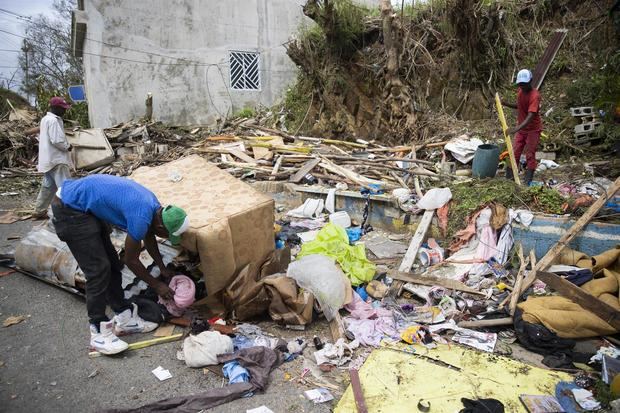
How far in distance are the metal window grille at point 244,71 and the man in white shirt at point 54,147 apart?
9400mm

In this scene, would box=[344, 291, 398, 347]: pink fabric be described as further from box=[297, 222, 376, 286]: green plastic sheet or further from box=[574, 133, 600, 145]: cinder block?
box=[574, 133, 600, 145]: cinder block

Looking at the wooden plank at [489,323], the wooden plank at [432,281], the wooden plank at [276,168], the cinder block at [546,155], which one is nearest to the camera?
the wooden plank at [489,323]

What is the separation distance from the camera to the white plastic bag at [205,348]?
3350mm

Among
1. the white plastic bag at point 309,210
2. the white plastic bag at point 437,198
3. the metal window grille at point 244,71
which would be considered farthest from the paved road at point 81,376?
the metal window grille at point 244,71

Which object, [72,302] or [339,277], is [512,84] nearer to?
[339,277]

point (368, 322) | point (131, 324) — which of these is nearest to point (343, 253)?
point (368, 322)

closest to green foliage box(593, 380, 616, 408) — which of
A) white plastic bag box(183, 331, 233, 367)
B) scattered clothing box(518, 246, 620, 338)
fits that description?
scattered clothing box(518, 246, 620, 338)

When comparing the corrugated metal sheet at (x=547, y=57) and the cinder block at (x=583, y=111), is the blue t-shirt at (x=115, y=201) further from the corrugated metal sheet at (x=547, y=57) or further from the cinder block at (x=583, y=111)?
the corrugated metal sheet at (x=547, y=57)

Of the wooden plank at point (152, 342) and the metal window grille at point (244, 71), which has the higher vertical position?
the metal window grille at point (244, 71)

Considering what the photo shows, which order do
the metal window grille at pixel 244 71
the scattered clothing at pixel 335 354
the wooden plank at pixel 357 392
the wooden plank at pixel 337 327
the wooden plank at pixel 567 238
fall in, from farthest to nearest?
the metal window grille at pixel 244 71 → the wooden plank at pixel 567 238 → the wooden plank at pixel 337 327 → the scattered clothing at pixel 335 354 → the wooden plank at pixel 357 392

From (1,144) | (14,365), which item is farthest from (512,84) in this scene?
(1,144)

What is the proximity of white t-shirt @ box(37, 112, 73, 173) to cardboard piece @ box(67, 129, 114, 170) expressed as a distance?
437 cm

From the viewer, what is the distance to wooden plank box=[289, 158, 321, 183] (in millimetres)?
8008

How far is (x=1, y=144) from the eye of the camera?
11.2 m
